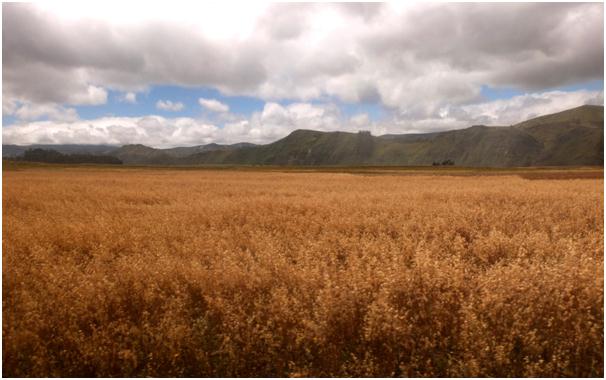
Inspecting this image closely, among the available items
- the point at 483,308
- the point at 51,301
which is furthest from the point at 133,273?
the point at 483,308

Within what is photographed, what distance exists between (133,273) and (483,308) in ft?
16.4

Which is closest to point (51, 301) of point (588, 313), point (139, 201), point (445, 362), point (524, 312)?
point (445, 362)

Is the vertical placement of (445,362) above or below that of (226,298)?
below

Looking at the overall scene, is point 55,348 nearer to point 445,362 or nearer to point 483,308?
point 445,362

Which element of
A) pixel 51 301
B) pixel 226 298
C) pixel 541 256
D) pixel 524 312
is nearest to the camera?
pixel 524 312

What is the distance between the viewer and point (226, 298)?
4.77 meters

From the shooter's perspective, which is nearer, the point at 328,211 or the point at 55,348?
the point at 55,348

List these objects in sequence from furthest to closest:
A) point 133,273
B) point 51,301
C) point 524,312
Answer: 1. point 133,273
2. point 51,301
3. point 524,312

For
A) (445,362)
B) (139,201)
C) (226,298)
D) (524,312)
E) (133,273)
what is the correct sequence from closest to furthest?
1. (445,362)
2. (524,312)
3. (226,298)
4. (133,273)
5. (139,201)

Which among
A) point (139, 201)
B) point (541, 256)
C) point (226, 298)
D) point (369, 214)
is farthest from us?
point (139, 201)

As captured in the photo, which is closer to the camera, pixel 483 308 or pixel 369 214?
pixel 483 308

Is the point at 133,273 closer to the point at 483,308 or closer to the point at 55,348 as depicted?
the point at 55,348

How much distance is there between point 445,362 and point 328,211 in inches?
298

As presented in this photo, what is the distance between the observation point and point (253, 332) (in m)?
3.89
